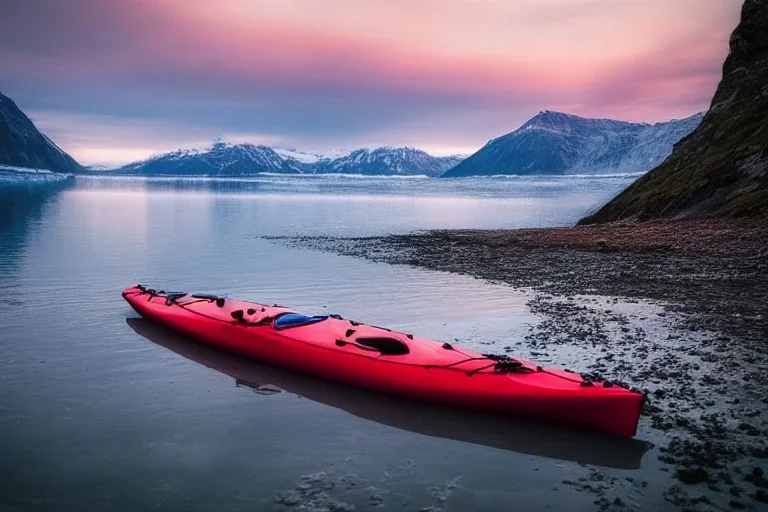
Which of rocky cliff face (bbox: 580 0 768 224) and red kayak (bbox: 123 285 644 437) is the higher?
rocky cliff face (bbox: 580 0 768 224)

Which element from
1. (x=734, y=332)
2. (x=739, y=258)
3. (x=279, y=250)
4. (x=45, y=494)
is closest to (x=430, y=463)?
(x=45, y=494)

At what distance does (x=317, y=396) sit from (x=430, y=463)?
2872mm

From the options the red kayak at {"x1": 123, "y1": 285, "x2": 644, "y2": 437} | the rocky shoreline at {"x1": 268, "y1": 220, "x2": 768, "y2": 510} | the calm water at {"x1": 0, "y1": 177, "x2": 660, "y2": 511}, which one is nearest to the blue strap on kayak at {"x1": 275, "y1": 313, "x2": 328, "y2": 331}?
the red kayak at {"x1": 123, "y1": 285, "x2": 644, "y2": 437}

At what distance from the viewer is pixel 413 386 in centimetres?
948

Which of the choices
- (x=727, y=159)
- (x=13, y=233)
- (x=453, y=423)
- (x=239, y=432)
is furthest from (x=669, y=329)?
(x=13, y=233)

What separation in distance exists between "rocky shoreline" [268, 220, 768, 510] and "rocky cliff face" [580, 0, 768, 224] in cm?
319

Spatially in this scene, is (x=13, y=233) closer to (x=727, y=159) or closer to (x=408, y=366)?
(x=408, y=366)

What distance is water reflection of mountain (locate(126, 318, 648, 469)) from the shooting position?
791 cm

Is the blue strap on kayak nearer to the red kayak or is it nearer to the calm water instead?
the red kayak

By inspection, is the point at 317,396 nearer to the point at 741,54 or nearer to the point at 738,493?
the point at 738,493

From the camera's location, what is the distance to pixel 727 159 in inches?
1252

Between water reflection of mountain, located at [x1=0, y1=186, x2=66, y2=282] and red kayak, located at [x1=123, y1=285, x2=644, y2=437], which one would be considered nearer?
red kayak, located at [x1=123, y1=285, x2=644, y2=437]

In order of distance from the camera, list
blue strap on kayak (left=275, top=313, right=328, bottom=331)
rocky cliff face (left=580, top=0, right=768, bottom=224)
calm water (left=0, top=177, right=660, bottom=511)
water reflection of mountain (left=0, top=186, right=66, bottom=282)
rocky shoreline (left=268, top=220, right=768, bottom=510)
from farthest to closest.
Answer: rocky cliff face (left=580, top=0, right=768, bottom=224) → water reflection of mountain (left=0, top=186, right=66, bottom=282) → blue strap on kayak (left=275, top=313, right=328, bottom=331) → rocky shoreline (left=268, top=220, right=768, bottom=510) → calm water (left=0, top=177, right=660, bottom=511)

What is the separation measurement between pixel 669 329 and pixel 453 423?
618 cm
